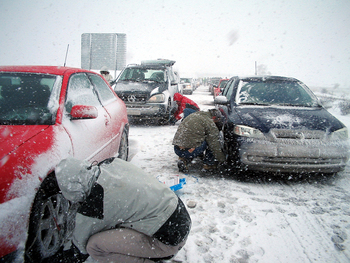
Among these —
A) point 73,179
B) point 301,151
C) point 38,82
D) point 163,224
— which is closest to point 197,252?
point 163,224

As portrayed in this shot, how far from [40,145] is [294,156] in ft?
9.78

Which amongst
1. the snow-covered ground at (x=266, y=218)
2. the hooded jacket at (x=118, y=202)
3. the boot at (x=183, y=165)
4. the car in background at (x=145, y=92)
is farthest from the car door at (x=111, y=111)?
the car in background at (x=145, y=92)

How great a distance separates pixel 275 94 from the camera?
14.4ft

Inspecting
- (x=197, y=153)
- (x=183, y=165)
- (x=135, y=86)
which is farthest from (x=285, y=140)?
(x=135, y=86)

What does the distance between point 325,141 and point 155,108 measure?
483 centimetres

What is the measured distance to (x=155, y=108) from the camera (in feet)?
23.8

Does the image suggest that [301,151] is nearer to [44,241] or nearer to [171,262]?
[171,262]

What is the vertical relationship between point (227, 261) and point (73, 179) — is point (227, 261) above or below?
below

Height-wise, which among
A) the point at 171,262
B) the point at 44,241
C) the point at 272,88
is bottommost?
the point at 171,262

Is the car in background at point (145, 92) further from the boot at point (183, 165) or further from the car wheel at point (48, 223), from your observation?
the car wheel at point (48, 223)

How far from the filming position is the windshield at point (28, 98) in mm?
2070

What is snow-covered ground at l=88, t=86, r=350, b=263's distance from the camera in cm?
212

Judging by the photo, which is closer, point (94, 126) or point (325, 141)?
point (94, 126)

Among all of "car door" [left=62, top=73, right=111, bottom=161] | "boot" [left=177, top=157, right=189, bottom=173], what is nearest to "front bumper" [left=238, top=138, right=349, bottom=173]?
"boot" [left=177, top=157, right=189, bottom=173]
